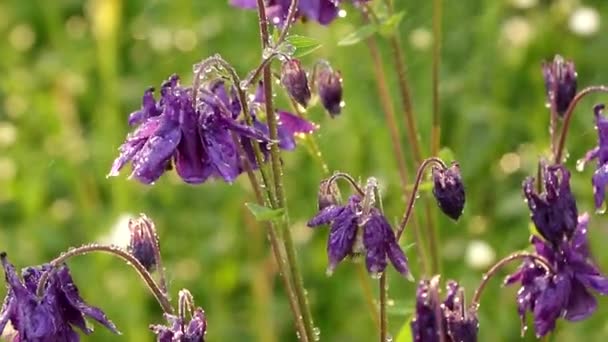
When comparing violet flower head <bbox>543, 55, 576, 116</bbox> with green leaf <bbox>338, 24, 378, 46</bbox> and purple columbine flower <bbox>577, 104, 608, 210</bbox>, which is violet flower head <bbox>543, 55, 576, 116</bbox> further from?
green leaf <bbox>338, 24, 378, 46</bbox>

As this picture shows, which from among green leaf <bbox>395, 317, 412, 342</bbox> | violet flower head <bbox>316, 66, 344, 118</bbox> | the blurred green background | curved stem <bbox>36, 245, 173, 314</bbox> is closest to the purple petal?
curved stem <bbox>36, 245, 173, 314</bbox>

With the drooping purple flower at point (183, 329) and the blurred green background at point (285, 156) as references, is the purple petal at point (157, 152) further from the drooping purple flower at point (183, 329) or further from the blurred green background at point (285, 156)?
the blurred green background at point (285, 156)

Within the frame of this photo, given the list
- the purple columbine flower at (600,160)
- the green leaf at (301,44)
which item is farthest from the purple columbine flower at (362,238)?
the purple columbine flower at (600,160)

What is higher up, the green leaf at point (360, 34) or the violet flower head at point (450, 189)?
→ the green leaf at point (360, 34)

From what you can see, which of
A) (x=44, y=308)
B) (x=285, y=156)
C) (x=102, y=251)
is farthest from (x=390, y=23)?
(x=285, y=156)

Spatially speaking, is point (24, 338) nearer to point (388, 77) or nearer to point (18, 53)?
point (388, 77)

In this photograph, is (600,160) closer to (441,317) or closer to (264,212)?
(441,317)
